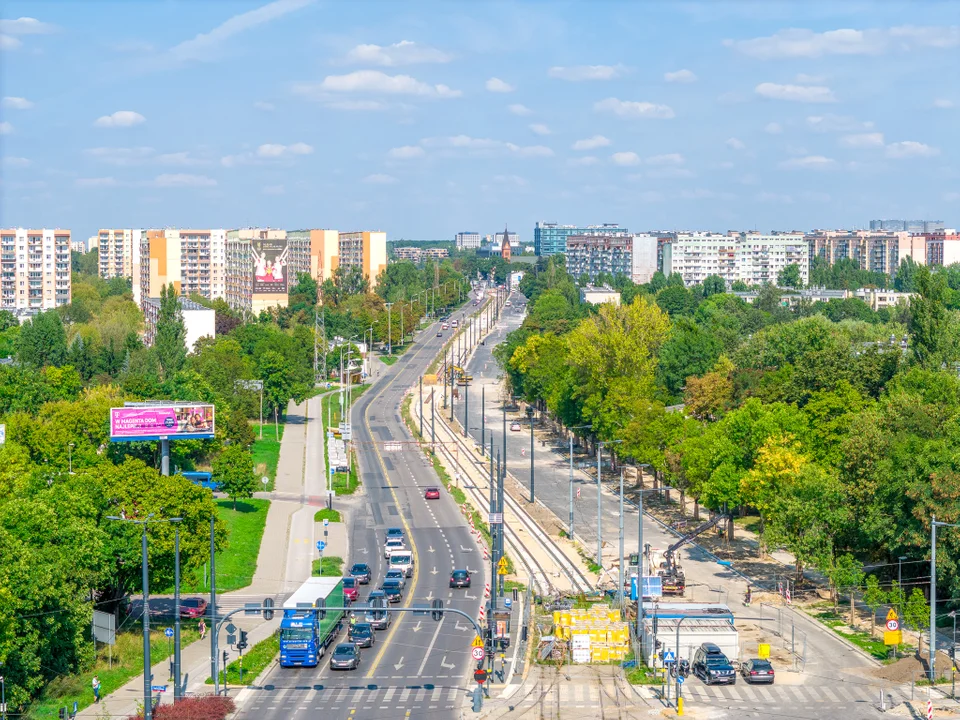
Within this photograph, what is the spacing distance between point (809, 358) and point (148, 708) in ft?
212

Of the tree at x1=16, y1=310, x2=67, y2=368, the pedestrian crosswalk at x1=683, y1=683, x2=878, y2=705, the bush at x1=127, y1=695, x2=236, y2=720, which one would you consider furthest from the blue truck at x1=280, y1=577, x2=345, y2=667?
the tree at x1=16, y1=310, x2=67, y2=368

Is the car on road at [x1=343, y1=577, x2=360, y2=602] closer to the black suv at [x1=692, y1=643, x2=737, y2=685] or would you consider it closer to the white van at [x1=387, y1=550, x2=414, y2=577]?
the white van at [x1=387, y1=550, x2=414, y2=577]

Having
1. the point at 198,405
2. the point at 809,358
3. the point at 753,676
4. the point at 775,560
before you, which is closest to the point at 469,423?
the point at 809,358

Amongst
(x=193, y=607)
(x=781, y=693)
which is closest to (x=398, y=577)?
(x=193, y=607)

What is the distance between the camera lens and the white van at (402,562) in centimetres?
6725

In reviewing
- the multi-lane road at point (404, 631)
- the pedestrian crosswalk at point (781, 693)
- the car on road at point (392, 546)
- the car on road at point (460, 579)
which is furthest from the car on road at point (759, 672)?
the car on road at point (392, 546)

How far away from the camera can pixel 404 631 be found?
186 ft

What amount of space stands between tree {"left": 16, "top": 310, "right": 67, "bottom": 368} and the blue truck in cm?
9152

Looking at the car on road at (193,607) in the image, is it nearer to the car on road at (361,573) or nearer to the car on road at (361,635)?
the car on road at (361,635)

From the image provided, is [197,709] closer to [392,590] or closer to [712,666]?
[392,590]

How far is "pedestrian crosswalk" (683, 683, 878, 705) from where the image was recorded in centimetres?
4731

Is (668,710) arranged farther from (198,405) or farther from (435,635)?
(198,405)

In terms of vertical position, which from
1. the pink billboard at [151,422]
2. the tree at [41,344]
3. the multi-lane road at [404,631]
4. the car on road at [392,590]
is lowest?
the multi-lane road at [404,631]

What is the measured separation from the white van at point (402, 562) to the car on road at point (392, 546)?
95.2 inches
